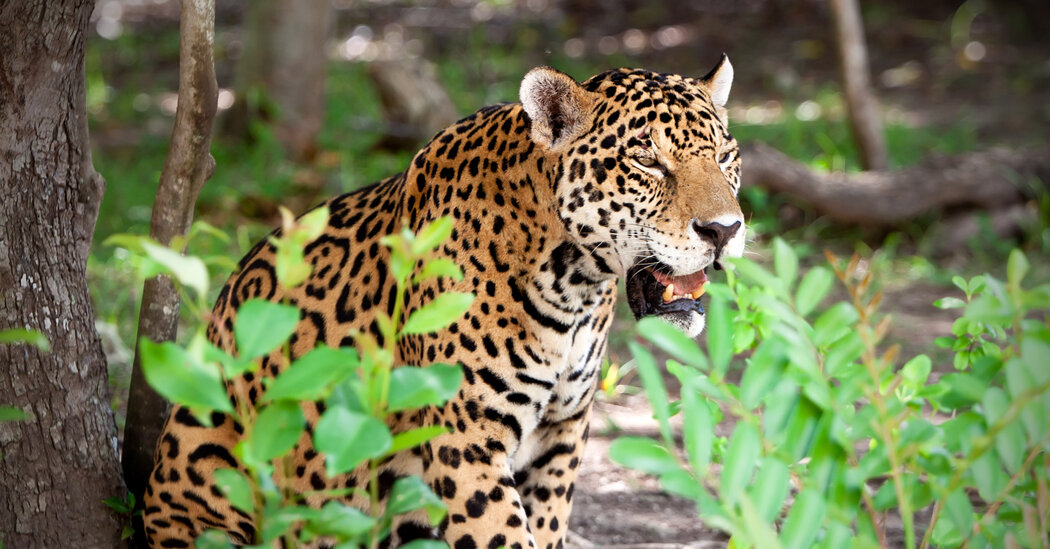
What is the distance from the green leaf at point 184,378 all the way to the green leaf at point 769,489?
944 millimetres

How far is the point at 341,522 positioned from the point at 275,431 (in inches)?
9.3

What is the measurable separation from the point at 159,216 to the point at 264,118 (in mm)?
6655

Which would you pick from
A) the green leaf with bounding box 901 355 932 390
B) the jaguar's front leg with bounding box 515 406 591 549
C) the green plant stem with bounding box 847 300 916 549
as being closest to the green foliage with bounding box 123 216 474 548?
the green plant stem with bounding box 847 300 916 549

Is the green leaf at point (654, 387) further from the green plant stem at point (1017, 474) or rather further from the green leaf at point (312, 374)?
the green plant stem at point (1017, 474)

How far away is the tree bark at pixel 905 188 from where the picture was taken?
831cm

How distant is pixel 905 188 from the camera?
848 centimetres

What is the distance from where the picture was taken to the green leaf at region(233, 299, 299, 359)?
6.23 ft

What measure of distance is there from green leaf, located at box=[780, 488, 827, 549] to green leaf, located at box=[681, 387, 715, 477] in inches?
7.1

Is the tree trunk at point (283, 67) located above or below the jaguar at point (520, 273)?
above

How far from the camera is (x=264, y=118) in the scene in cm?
1024

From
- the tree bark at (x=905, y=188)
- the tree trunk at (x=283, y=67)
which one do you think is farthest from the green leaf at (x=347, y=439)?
the tree trunk at (x=283, y=67)

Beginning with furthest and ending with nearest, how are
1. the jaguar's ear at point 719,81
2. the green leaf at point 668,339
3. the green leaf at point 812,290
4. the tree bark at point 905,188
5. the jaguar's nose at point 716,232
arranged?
the tree bark at point 905,188 < the jaguar's ear at point 719,81 < the jaguar's nose at point 716,232 < the green leaf at point 812,290 < the green leaf at point 668,339

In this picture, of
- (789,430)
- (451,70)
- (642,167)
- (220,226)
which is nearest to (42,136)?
(642,167)

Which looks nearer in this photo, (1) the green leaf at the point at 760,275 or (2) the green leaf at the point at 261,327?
(2) the green leaf at the point at 261,327
